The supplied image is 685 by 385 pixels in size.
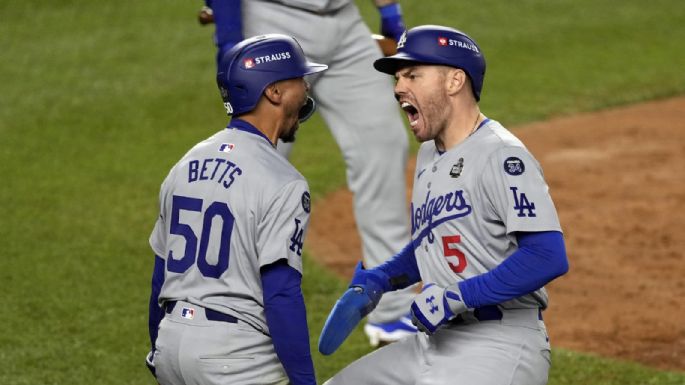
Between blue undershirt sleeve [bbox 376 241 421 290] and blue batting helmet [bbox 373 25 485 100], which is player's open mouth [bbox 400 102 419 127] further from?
blue undershirt sleeve [bbox 376 241 421 290]

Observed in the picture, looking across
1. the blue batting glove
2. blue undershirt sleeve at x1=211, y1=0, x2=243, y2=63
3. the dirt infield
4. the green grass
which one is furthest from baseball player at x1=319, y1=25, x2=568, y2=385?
the dirt infield

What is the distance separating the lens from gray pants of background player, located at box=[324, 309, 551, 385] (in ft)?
13.8

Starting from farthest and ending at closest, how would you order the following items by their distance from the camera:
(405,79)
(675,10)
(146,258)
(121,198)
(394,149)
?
(675,10) < (121,198) < (146,258) < (394,149) < (405,79)

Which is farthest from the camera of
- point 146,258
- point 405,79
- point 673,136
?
point 673,136

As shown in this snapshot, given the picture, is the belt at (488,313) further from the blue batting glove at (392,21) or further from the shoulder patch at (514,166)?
the blue batting glove at (392,21)

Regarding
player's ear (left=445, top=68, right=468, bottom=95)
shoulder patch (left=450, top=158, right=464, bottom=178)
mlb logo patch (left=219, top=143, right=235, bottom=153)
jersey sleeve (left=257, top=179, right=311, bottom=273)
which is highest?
player's ear (left=445, top=68, right=468, bottom=95)

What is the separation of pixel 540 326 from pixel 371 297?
0.62 meters

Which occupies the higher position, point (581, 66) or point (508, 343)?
point (581, 66)

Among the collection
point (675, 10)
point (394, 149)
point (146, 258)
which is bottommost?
point (146, 258)

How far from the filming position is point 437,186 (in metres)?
4.37

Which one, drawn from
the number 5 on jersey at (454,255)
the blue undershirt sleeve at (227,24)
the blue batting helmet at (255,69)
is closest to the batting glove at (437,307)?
the number 5 on jersey at (454,255)

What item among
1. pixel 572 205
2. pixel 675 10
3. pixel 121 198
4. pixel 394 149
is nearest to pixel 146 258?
pixel 121 198

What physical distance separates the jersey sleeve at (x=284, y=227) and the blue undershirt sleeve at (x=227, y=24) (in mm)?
1957

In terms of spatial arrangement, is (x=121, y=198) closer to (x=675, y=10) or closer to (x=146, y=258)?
(x=146, y=258)
